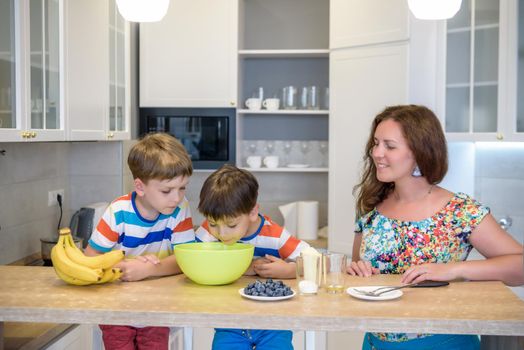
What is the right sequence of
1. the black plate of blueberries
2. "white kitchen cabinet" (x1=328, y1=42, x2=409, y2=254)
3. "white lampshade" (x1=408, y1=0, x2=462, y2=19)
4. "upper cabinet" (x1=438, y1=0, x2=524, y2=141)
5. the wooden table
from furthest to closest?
"white kitchen cabinet" (x1=328, y1=42, x2=409, y2=254), "upper cabinet" (x1=438, y1=0, x2=524, y2=141), "white lampshade" (x1=408, y1=0, x2=462, y2=19), the black plate of blueberries, the wooden table

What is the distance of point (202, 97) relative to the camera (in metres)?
4.18

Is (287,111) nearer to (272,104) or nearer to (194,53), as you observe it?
(272,104)

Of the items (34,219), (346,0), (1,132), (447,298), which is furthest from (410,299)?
(346,0)

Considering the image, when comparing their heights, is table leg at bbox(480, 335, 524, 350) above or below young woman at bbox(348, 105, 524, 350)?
below

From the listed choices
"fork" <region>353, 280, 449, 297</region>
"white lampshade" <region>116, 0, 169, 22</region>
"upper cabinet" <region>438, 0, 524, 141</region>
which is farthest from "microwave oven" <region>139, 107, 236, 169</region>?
"fork" <region>353, 280, 449, 297</region>

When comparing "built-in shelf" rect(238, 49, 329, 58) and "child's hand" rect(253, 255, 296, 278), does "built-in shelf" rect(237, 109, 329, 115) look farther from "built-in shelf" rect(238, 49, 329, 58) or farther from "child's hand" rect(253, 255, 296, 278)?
"child's hand" rect(253, 255, 296, 278)

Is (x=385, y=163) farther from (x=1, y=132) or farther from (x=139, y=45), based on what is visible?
(x=139, y=45)

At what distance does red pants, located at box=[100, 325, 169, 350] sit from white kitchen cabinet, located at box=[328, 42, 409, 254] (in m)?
2.00

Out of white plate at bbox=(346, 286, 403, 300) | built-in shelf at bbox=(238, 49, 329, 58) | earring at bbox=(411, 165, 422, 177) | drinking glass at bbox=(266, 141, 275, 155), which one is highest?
built-in shelf at bbox=(238, 49, 329, 58)

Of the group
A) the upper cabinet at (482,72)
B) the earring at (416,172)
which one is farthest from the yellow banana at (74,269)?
the upper cabinet at (482,72)

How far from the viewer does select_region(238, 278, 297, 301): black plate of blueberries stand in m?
1.65

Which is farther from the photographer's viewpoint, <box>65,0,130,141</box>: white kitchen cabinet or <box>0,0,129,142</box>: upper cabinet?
<box>65,0,130,141</box>: white kitchen cabinet

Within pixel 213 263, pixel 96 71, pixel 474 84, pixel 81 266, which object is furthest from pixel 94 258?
pixel 474 84

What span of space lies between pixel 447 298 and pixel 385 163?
502 millimetres
